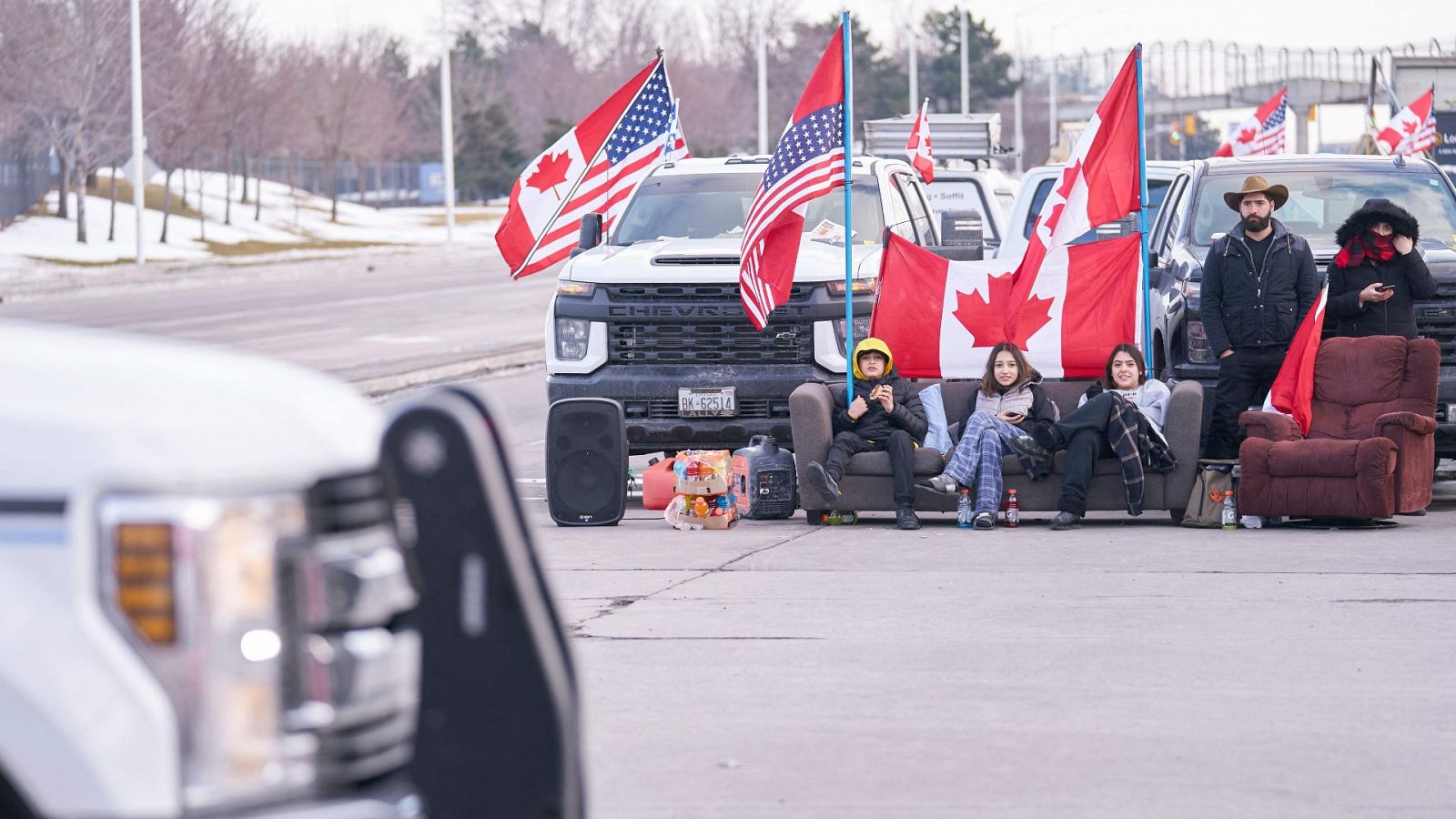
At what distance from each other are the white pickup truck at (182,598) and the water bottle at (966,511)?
9150 mm

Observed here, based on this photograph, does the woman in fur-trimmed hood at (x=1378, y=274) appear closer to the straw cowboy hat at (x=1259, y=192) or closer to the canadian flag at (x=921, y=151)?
the straw cowboy hat at (x=1259, y=192)

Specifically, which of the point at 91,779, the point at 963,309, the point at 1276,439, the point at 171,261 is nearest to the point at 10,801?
the point at 91,779

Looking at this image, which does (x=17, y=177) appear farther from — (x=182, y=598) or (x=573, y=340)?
(x=182, y=598)

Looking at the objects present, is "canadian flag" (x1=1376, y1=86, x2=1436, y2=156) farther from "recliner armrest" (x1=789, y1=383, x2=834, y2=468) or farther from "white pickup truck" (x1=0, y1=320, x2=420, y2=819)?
"white pickup truck" (x1=0, y1=320, x2=420, y2=819)

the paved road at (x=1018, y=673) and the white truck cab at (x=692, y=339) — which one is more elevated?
the white truck cab at (x=692, y=339)

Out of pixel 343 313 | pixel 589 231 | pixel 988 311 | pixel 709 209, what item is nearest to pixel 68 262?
pixel 343 313

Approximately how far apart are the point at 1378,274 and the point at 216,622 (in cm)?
1105

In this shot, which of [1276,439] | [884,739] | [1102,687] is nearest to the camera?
[884,739]

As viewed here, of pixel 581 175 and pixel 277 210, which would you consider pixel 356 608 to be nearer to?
pixel 581 175

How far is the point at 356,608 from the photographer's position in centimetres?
321

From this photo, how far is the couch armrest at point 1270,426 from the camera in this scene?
12.1 m

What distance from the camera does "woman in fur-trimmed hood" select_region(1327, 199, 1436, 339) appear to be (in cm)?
1263

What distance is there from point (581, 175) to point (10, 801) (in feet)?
Result: 44.6

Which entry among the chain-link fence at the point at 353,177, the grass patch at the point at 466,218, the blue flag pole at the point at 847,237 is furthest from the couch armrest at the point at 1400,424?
the chain-link fence at the point at 353,177
